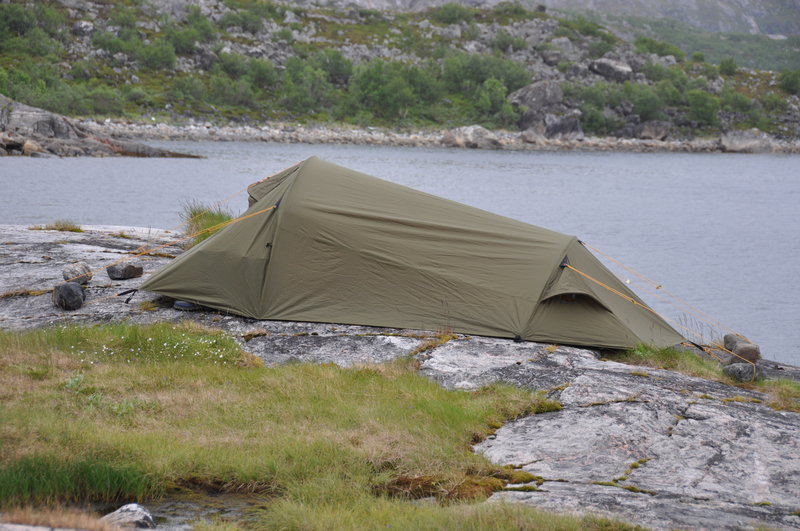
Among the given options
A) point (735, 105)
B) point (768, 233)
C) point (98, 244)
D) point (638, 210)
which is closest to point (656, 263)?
point (768, 233)

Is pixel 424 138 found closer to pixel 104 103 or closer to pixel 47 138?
pixel 104 103

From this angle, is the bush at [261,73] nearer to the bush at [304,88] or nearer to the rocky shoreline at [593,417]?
the bush at [304,88]

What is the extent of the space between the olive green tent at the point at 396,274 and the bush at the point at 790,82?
164 meters

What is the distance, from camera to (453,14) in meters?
182

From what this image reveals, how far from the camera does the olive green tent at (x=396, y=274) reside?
37.6 feet

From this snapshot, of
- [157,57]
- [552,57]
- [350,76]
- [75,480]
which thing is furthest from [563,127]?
[75,480]

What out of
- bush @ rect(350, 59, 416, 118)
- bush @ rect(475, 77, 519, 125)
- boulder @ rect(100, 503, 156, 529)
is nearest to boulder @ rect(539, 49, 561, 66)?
bush @ rect(475, 77, 519, 125)

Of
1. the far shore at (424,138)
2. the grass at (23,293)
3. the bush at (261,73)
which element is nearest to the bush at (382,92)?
the far shore at (424,138)

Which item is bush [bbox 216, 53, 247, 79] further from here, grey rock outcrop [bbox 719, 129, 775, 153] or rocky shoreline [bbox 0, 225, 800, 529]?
rocky shoreline [bbox 0, 225, 800, 529]

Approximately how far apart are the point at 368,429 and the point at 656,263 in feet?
85.0

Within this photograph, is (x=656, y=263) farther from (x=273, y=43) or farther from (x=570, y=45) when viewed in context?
(x=570, y=45)

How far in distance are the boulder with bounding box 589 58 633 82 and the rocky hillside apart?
0.20m

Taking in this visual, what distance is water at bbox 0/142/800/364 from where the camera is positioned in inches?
1041

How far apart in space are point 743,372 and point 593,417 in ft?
12.4
